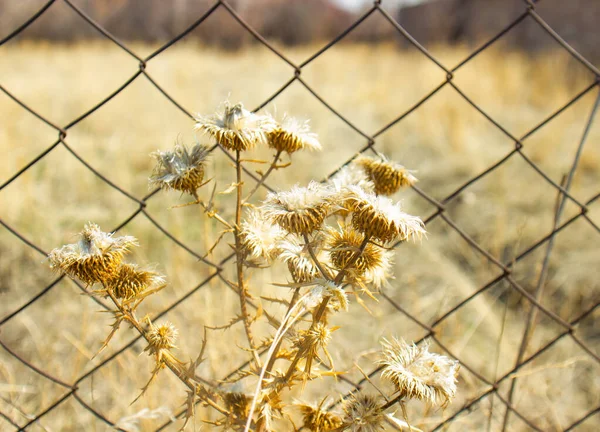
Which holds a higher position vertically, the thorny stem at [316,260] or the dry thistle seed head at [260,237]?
the dry thistle seed head at [260,237]

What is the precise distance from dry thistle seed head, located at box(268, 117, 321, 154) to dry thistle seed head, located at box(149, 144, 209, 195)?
67 millimetres

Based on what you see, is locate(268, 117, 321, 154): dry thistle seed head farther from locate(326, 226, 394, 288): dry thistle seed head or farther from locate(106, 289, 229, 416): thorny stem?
locate(106, 289, 229, 416): thorny stem

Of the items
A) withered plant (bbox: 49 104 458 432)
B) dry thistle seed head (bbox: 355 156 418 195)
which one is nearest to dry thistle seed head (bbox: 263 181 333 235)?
withered plant (bbox: 49 104 458 432)

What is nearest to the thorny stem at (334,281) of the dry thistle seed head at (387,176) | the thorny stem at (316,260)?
the thorny stem at (316,260)

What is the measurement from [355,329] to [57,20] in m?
12.2

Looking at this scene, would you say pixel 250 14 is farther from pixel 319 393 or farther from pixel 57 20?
pixel 319 393

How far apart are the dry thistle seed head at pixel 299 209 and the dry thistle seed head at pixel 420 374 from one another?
0.14m

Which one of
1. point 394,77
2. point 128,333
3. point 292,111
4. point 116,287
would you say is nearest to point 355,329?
point 128,333

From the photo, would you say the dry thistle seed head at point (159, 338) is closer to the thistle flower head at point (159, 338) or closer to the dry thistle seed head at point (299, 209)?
the thistle flower head at point (159, 338)

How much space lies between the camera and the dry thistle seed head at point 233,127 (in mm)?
448

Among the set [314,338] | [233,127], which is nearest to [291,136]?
[233,127]

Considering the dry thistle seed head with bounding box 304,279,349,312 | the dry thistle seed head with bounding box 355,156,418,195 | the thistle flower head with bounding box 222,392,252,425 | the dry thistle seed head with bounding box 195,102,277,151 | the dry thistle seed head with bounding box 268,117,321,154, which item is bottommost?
the thistle flower head with bounding box 222,392,252,425

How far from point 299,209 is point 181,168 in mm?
119

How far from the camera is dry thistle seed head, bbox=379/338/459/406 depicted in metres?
0.45
